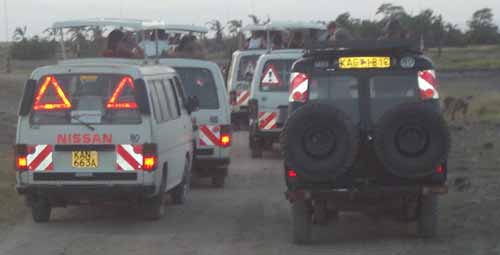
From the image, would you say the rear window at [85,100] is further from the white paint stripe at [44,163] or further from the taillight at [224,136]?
the taillight at [224,136]

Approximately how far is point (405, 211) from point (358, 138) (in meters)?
1.25

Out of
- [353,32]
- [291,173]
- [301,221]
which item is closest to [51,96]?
[291,173]

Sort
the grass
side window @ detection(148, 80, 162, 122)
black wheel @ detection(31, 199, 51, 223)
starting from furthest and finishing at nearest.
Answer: the grass, black wheel @ detection(31, 199, 51, 223), side window @ detection(148, 80, 162, 122)

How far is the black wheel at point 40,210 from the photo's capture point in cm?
1314

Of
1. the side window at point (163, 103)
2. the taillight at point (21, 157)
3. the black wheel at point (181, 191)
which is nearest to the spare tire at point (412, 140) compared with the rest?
the side window at point (163, 103)

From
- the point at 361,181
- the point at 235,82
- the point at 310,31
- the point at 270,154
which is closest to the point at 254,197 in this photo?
the point at 361,181

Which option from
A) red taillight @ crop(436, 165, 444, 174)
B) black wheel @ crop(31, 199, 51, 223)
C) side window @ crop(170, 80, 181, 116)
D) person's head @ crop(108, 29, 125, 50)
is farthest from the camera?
person's head @ crop(108, 29, 125, 50)

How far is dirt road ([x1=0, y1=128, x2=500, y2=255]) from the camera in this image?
11.3m

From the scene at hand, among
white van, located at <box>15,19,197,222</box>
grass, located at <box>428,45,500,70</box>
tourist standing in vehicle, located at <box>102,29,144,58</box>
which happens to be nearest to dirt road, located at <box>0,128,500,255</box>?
white van, located at <box>15,19,197,222</box>

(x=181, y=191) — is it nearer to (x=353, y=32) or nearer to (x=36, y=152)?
(x=36, y=152)

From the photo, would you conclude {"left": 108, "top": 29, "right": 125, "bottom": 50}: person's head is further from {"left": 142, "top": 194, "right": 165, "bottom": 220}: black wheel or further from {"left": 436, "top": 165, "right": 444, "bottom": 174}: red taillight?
{"left": 436, "top": 165, "right": 444, "bottom": 174}: red taillight

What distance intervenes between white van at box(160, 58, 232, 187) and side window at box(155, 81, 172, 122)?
2.79m

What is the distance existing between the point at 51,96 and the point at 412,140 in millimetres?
4537

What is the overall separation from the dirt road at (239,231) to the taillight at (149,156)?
78cm
